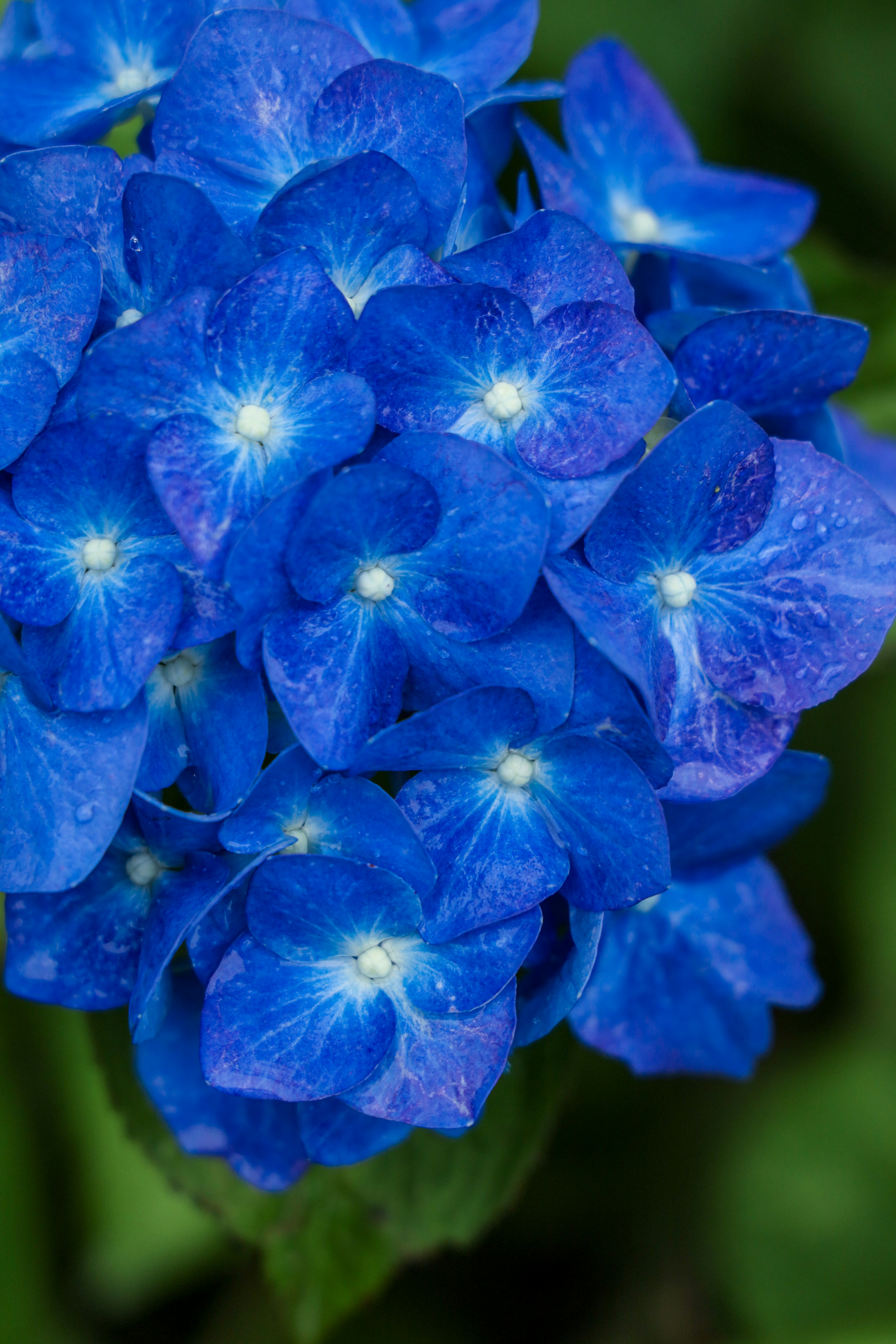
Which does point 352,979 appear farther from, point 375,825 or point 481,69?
point 481,69

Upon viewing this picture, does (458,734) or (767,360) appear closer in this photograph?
(458,734)

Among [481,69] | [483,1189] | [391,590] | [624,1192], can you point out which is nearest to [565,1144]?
[624,1192]

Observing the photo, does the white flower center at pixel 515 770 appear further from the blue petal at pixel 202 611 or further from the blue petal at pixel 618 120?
the blue petal at pixel 618 120

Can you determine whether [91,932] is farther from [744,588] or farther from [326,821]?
[744,588]

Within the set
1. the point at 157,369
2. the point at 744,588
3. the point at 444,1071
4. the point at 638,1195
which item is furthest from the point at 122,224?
the point at 638,1195

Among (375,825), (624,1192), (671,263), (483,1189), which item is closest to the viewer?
(375,825)

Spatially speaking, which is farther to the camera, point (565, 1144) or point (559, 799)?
point (565, 1144)
